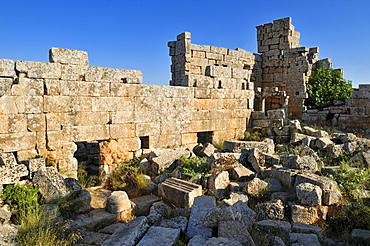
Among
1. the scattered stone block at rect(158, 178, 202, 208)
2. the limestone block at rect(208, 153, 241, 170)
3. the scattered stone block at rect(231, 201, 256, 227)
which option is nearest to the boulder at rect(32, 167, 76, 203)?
the scattered stone block at rect(158, 178, 202, 208)

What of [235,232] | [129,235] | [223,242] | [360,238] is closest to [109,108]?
[129,235]

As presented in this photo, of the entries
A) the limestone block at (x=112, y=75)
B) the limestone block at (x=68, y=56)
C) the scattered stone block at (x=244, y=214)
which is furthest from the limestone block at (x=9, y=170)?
the scattered stone block at (x=244, y=214)

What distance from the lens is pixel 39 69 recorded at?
7.13m

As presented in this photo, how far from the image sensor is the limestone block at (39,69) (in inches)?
272

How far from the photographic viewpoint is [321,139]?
9.08 metres

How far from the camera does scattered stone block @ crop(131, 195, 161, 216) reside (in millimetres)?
6320

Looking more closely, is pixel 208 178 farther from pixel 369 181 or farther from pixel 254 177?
pixel 369 181

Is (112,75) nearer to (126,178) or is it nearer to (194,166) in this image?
(126,178)

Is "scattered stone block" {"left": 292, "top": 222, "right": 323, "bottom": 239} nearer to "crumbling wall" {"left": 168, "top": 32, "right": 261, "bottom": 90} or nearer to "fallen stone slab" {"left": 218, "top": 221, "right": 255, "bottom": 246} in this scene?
"fallen stone slab" {"left": 218, "top": 221, "right": 255, "bottom": 246}

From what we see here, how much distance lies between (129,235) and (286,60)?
1370 centimetres

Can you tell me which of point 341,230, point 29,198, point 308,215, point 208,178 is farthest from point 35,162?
point 341,230

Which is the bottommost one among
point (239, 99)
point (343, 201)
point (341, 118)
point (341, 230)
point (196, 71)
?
point (341, 230)

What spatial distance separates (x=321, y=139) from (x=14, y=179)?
828 centimetres

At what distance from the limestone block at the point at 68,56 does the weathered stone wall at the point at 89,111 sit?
2 centimetres
